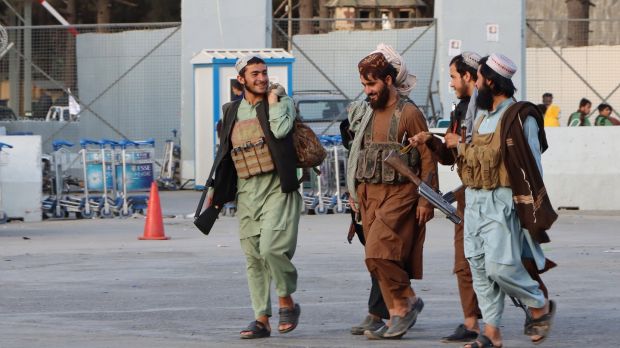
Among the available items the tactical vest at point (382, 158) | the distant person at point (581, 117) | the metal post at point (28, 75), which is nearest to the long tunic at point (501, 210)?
the tactical vest at point (382, 158)

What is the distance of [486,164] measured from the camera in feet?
27.2

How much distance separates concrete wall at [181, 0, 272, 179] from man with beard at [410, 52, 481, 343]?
54.4 ft

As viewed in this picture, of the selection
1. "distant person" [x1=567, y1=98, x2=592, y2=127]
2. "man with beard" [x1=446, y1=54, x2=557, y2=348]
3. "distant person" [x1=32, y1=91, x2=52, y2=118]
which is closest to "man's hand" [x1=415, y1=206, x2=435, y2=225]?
"man with beard" [x1=446, y1=54, x2=557, y2=348]

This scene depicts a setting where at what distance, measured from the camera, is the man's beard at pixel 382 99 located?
912cm

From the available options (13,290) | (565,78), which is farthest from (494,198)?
(565,78)

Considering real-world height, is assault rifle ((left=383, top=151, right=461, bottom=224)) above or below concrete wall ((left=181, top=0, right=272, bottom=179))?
below

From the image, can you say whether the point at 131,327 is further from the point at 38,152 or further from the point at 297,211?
the point at 38,152

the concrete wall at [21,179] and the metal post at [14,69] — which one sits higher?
the metal post at [14,69]

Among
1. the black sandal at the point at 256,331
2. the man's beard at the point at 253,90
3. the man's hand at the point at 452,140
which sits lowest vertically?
the black sandal at the point at 256,331

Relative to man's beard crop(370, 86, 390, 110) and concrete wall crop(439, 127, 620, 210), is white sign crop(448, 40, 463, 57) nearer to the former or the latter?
concrete wall crop(439, 127, 620, 210)

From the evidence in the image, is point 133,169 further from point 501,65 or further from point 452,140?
point 501,65

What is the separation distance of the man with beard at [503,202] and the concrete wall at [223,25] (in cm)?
1721

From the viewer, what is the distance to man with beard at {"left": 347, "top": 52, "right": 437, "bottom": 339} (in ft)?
29.3

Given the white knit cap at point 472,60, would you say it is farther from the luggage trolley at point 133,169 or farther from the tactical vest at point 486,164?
the luggage trolley at point 133,169
